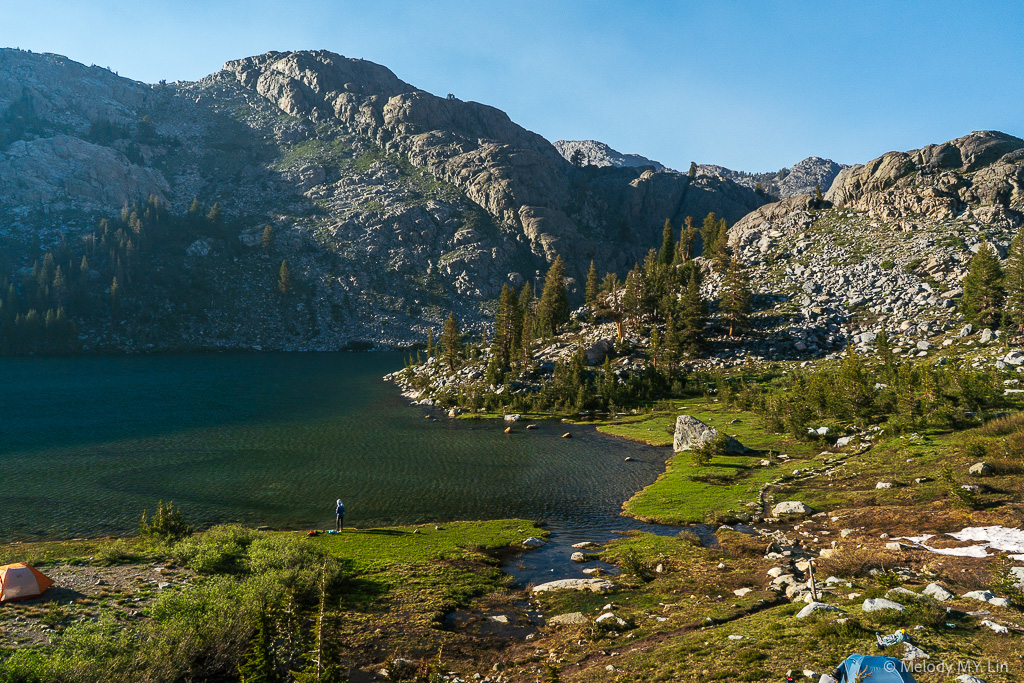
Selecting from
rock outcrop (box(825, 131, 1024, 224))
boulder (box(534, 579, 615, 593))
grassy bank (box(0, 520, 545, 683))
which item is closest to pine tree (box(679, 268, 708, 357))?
rock outcrop (box(825, 131, 1024, 224))

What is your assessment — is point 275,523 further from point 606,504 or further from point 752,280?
point 752,280

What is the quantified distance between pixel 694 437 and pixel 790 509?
895 inches

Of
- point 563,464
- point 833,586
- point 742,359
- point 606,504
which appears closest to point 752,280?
point 742,359

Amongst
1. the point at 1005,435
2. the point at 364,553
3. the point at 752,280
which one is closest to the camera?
the point at 364,553

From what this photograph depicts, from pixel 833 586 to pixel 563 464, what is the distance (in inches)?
1461

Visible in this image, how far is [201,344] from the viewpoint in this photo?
185000 millimetres

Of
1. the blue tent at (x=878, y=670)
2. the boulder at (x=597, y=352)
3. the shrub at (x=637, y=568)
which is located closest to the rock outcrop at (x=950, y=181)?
the boulder at (x=597, y=352)

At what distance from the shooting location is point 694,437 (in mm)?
57656

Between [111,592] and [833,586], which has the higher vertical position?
[833,586]

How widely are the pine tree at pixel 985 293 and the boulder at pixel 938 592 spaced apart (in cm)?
7741

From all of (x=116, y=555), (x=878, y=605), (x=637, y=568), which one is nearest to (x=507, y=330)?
(x=637, y=568)

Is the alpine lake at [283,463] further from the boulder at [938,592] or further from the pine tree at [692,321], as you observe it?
the pine tree at [692,321]

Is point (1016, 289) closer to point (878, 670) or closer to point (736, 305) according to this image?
point (736, 305)

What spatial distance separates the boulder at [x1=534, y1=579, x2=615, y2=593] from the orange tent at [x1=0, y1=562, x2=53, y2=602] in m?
22.9
